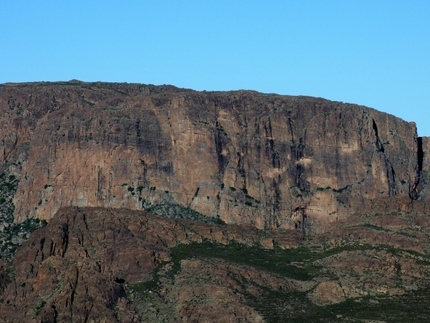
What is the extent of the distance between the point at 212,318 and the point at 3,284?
28074mm

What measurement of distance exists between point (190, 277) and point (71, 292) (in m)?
17.3

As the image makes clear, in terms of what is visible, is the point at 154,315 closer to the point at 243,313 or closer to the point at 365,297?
the point at 243,313

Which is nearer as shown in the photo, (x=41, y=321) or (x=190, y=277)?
(x=41, y=321)

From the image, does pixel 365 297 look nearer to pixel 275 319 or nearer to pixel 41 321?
pixel 275 319

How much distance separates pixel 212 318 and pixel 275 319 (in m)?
7.72

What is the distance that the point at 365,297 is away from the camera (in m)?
197

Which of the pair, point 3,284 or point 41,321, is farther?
point 3,284

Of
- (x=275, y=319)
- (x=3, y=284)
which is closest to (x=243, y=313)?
(x=275, y=319)

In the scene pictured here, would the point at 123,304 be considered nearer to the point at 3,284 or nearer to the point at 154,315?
the point at 154,315

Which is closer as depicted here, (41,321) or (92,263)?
(41,321)

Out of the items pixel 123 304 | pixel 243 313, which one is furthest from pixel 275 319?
pixel 123 304

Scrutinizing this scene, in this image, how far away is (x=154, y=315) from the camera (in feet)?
614

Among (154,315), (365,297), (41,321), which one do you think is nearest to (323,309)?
(365,297)

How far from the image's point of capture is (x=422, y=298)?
640 ft
